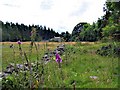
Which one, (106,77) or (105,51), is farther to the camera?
(105,51)

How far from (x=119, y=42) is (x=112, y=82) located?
10530 millimetres

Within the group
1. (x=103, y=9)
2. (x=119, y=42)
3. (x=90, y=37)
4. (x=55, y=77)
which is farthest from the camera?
(x=90, y=37)

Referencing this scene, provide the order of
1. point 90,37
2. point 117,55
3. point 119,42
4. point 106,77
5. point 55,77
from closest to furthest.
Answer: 1. point 55,77
2. point 106,77
3. point 117,55
4. point 119,42
5. point 90,37

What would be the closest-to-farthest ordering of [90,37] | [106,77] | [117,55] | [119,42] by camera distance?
[106,77] → [117,55] → [119,42] → [90,37]

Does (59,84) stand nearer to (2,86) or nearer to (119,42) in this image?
(2,86)

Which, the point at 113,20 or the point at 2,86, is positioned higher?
the point at 113,20

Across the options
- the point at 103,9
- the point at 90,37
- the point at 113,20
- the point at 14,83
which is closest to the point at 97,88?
the point at 14,83

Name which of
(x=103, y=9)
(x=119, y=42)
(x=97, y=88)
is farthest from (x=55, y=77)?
(x=103, y=9)

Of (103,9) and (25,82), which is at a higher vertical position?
(103,9)

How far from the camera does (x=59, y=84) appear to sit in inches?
366

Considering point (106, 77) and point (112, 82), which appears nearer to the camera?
point (112, 82)

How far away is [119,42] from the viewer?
20234 millimetres

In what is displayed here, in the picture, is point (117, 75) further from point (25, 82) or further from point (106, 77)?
point (25, 82)

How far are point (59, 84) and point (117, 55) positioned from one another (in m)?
9.67
